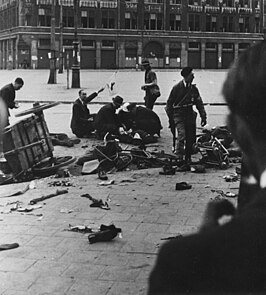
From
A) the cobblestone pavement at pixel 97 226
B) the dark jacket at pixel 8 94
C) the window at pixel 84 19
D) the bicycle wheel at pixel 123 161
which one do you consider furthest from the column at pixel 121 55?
the cobblestone pavement at pixel 97 226

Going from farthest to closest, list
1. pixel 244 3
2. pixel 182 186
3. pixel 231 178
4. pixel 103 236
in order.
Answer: pixel 244 3
pixel 231 178
pixel 182 186
pixel 103 236

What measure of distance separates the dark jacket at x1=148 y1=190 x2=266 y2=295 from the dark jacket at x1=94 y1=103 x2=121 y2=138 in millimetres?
9902

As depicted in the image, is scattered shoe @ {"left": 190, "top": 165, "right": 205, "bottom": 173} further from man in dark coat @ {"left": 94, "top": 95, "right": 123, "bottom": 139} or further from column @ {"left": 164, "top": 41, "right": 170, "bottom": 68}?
column @ {"left": 164, "top": 41, "right": 170, "bottom": 68}

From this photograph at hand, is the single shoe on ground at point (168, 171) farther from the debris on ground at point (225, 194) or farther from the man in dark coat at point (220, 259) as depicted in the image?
the man in dark coat at point (220, 259)

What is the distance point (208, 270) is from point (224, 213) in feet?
0.70

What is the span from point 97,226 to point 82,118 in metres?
6.83

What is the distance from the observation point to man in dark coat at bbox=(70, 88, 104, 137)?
12078 millimetres

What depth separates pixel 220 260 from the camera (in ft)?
3.71

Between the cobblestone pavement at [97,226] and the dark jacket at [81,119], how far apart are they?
3548 millimetres

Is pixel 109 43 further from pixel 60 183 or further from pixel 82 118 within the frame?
pixel 60 183

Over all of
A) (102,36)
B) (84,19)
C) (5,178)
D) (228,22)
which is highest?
(84,19)

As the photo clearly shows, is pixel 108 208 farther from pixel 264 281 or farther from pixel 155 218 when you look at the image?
pixel 264 281

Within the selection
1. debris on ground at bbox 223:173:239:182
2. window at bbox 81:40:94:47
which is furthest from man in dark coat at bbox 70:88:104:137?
window at bbox 81:40:94:47

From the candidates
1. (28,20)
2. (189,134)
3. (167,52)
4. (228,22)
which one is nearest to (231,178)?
(189,134)
